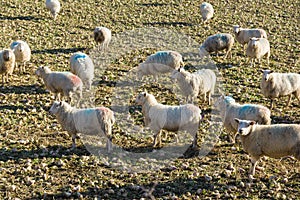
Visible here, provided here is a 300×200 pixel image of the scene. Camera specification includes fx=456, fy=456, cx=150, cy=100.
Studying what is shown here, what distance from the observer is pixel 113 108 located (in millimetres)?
15602

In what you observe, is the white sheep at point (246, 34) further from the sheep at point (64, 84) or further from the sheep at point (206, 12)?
the sheep at point (64, 84)

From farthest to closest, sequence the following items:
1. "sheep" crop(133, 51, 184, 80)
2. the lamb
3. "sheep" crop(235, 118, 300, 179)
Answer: the lamb, "sheep" crop(133, 51, 184, 80), "sheep" crop(235, 118, 300, 179)

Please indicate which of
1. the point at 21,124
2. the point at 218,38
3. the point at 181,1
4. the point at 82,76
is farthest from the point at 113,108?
the point at 181,1

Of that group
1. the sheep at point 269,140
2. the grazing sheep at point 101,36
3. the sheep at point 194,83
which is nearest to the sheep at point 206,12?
the grazing sheep at point 101,36

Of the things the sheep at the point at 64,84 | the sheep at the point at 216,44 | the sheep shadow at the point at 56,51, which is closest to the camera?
the sheep at the point at 64,84

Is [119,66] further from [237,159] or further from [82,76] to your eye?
[237,159]

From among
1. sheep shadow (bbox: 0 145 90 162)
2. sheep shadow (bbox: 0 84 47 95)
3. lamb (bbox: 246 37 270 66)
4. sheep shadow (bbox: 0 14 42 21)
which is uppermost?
sheep shadow (bbox: 0 14 42 21)

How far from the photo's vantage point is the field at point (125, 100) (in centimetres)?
1072

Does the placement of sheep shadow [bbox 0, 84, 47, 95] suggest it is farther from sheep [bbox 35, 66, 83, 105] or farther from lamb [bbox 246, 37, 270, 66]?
lamb [bbox 246, 37, 270, 66]

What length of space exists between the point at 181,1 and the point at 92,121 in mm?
20554

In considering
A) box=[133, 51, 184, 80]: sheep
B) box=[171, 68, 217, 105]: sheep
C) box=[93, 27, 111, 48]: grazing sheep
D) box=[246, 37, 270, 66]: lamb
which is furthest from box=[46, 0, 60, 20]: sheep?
box=[171, 68, 217, 105]: sheep

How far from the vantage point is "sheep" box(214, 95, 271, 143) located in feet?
41.7

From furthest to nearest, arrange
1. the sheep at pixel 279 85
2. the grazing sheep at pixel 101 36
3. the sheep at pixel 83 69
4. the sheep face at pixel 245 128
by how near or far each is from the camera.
Answer: the grazing sheep at pixel 101 36 → the sheep at pixel 83 69 → the sheep at pixel 279 85 → the sheep face at pixel 245 128

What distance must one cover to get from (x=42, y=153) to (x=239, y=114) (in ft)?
18.3
